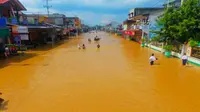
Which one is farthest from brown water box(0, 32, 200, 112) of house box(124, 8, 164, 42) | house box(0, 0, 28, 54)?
house box(124, 8, 164, 42)

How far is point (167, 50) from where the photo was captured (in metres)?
22.3

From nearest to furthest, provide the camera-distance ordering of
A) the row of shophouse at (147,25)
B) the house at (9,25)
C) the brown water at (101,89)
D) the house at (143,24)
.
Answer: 1. the brown water at (101,89)
2. the house at (9,25)
3. the row of shophouse at (147,25)
4. the house at (143,24)

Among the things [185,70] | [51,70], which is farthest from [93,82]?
[185,70]

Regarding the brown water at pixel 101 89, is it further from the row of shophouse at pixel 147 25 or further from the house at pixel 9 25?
the row of shophouse at pixel 147 25

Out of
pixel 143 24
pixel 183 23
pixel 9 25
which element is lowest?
pixel 183 23

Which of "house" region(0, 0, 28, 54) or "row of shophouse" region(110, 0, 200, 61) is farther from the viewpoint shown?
"row of shophouse" region(110, 0, 200, 61)

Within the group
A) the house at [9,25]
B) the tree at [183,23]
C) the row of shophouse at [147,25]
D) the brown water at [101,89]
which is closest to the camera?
the brown water at [101,89]

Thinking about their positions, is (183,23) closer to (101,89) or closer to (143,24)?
(101,89)

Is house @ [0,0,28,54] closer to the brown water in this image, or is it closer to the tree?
the brown water

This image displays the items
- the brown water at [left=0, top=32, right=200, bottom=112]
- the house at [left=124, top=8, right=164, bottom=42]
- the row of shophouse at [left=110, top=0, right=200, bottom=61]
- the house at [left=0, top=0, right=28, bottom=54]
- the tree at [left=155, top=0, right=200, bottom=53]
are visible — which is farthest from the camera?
the house at [left=124, top=8, right=164, bottom=42]

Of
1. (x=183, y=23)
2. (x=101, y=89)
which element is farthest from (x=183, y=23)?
(x=101, y=89)

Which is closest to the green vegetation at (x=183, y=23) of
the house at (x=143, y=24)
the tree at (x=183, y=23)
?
the tree at (x=183, y=23)

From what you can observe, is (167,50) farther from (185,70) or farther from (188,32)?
(185,70)

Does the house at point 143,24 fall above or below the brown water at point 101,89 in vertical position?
above
